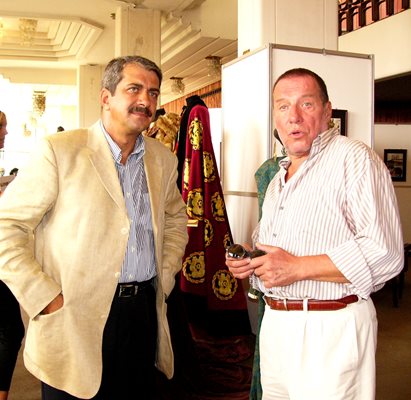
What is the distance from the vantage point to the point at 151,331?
7.03 ft

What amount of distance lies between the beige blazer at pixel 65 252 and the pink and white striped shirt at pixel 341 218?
1.98 feet

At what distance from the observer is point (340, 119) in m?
4.09

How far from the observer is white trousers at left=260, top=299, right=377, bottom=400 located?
169 cm

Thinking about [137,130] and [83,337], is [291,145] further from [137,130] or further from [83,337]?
[83,337]

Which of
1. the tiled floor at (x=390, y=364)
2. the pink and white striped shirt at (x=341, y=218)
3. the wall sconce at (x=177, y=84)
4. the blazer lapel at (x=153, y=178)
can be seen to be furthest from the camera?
the wall sconce at (x=177, y=84)

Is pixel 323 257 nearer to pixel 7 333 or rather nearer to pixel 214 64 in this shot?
pixel 7 333

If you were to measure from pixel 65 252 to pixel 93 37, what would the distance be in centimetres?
948

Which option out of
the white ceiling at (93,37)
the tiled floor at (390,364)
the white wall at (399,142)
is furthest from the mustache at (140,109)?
the white wall at (399,142)

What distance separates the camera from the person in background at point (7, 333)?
2.83 meters

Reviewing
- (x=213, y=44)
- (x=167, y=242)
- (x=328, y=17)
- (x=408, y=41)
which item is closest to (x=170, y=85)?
(x=213, y=44)

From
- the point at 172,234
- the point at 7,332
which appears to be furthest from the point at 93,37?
the point at 172,234

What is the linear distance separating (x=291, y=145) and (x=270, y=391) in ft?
2.84

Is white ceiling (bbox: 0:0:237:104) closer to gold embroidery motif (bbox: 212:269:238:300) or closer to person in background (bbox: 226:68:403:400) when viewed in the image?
gold embroidery motif (bbox: 212:269:238:300)

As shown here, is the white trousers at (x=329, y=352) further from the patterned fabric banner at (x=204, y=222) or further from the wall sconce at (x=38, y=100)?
the wall sconce at (x=38, y=100)
